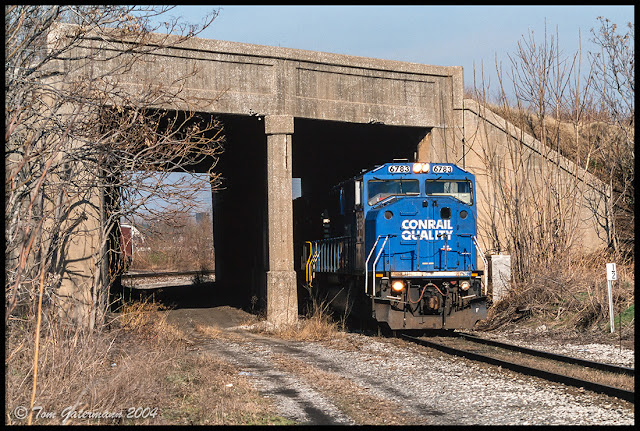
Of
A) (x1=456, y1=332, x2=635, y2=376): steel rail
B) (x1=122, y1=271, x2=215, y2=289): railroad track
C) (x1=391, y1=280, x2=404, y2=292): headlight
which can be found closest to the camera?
(x1=456, y1=332, x2=635, y2=376): steel rail

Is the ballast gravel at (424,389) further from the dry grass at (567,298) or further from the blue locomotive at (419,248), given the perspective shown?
the dry grass at (567,298)

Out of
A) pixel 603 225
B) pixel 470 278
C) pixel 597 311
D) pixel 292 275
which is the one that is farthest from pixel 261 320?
pixel 603 225

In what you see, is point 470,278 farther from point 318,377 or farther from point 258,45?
point 258,45

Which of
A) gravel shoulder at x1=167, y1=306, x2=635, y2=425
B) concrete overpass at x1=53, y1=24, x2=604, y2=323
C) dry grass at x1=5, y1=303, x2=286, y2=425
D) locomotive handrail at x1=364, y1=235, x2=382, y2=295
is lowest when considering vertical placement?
gravel shoulder at x1=167, y1=306, x2=635, y2=425

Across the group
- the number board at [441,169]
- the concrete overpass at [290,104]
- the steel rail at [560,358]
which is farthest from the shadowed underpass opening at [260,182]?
the steel rail at [560,358]

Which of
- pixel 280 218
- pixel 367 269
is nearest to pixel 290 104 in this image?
pixel 280 218

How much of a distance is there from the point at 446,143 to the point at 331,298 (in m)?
5.77

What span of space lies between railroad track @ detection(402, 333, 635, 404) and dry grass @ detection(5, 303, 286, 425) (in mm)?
3955

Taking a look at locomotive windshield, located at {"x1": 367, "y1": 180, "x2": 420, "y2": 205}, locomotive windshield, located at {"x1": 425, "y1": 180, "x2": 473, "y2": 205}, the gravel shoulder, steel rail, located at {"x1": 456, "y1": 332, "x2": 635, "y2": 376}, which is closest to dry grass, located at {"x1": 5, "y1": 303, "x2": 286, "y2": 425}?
the gravel shoulder

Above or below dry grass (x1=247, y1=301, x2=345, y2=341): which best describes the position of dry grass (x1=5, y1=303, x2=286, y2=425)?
above

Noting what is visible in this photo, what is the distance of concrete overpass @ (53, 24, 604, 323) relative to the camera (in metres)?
17.6

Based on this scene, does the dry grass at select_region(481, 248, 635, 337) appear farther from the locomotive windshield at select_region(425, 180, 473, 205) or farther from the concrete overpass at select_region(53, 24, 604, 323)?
the concrete overpass at select_region(53, 24, 604, 323)

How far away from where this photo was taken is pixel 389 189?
50.0 feet

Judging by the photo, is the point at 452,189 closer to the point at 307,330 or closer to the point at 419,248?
the point at 419,248
